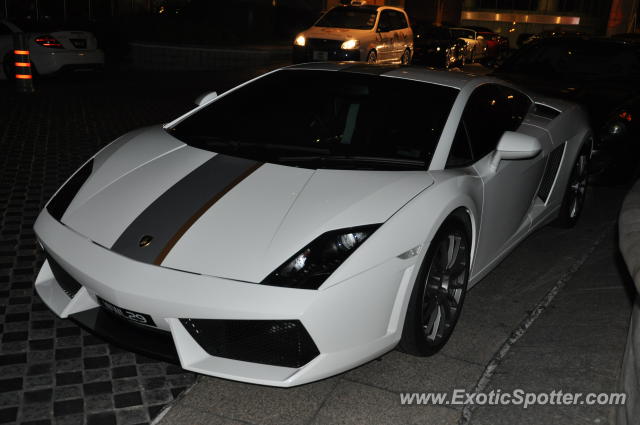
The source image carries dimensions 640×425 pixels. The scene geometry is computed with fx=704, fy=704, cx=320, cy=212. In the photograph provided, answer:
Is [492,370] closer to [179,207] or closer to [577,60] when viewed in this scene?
[179,207]

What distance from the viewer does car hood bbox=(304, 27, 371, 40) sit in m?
16.4

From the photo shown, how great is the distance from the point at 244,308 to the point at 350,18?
50.5 ft

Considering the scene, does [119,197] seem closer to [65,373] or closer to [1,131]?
[65,373]

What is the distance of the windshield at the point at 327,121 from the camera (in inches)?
148

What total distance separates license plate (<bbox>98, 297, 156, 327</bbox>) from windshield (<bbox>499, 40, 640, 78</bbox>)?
6.00 m

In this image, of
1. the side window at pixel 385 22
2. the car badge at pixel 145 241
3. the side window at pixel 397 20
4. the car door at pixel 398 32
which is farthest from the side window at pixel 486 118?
the side window at pixel 397 20

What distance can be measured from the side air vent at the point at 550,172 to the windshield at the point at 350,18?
40.9 ft

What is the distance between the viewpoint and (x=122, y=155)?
3996mm

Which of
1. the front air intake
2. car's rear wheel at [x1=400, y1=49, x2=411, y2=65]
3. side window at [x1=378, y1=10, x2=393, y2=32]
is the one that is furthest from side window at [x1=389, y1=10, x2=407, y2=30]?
the front air intake

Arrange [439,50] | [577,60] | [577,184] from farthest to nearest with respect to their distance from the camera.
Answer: [439,50] < [577,60] < [577,184]

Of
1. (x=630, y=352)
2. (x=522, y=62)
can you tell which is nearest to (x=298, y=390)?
(x=630, y=352)

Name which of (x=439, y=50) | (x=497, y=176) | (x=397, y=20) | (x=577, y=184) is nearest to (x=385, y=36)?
(x=397, y=20)

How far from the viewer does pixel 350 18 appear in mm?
17266

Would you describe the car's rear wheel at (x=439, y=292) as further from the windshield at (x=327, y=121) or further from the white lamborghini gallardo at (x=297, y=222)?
the windshield at (x=327, y=121)
